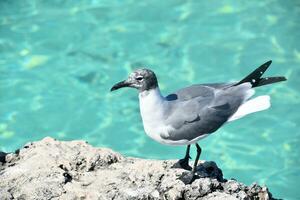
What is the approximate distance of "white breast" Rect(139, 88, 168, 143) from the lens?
4141mm

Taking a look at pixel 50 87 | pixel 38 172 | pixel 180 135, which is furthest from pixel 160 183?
pixel 50 87

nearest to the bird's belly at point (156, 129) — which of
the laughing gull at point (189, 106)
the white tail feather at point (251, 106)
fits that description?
the laughing gull at point (189, 106)

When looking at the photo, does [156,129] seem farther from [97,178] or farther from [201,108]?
[97,178]

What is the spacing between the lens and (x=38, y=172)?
4.05 meters

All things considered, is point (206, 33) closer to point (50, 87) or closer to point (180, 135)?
point (50, 87)

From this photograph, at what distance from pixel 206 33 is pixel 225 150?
2.10 metres

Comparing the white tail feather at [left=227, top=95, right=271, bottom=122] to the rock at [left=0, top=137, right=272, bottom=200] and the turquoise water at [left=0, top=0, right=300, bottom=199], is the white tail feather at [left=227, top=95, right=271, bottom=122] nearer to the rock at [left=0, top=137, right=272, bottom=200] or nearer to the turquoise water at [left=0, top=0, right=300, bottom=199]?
the rock at [left=0, top=137, right=272, bottom=200]

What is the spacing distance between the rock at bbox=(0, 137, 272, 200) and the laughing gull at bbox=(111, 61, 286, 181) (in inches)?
8.9

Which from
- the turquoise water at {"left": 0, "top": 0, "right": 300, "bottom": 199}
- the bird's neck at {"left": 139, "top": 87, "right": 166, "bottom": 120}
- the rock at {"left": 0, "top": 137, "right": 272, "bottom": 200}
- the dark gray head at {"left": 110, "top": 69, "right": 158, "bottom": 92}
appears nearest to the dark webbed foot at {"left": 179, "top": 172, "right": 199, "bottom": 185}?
the rock at {"left": 0, "top": 137, "right": 272, "bottom": 200}

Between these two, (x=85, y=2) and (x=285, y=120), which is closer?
(x=285, y=120)

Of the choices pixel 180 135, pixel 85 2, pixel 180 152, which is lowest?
pixel 180 135

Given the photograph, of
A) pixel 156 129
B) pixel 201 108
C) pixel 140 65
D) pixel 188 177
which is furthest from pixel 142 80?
pixel 140 65

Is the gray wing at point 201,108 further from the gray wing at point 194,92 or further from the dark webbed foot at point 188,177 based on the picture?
the dark webbed foot at point 188,177

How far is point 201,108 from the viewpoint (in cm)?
421
